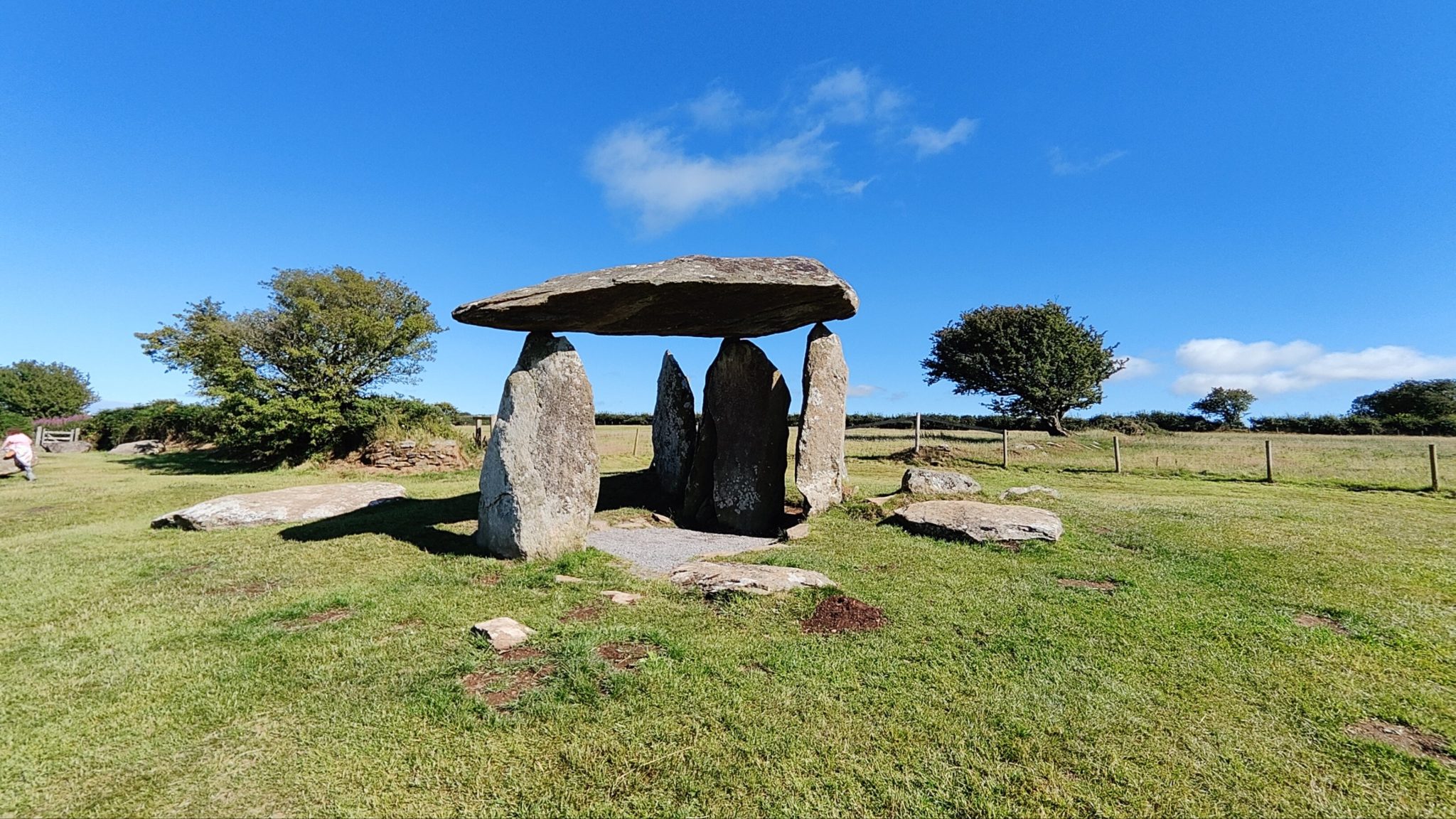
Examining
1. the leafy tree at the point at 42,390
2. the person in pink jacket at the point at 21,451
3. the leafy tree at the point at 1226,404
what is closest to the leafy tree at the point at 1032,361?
the leafy tree at the point at 1226,404

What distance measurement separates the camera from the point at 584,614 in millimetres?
5703

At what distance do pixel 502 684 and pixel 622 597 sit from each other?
1859 millimetres

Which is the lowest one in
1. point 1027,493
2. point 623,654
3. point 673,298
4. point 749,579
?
point 623,654

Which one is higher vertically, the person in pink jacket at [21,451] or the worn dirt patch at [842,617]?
the person in pink jacket at [21,451]

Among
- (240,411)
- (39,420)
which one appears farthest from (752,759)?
(39,420)

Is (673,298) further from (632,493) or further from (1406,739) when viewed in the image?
(1406,739)

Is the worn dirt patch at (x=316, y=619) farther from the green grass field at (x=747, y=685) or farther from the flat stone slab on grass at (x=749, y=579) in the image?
the flat stone slab on grass at (x=749, y=579)

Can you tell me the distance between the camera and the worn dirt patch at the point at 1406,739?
3.47 m

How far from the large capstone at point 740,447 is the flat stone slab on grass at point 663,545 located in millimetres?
592

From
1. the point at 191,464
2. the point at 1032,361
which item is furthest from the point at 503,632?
the point at 1032,361

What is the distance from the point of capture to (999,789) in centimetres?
315

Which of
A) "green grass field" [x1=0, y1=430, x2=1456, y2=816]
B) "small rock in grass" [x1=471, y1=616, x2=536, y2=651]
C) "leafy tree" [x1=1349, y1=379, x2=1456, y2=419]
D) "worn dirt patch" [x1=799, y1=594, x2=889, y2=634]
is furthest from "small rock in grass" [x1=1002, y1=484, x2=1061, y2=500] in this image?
"leafy tree" [x1=1349, y1=379, x2=1456, y2=419]

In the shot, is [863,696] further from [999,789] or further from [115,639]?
[115,639]

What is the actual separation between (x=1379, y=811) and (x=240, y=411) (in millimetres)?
25774
